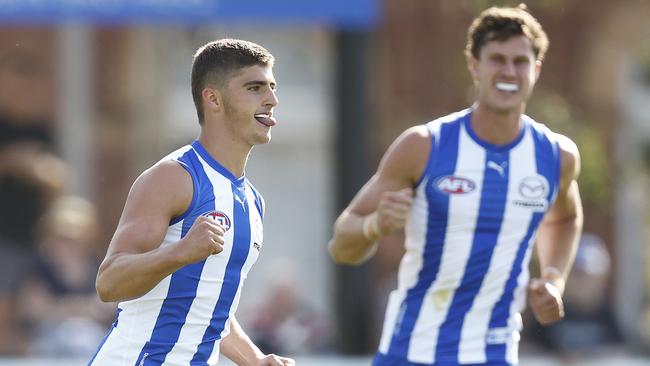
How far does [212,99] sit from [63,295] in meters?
5.35

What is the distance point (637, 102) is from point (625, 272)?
66.7 inches

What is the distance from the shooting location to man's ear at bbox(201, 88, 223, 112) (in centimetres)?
577

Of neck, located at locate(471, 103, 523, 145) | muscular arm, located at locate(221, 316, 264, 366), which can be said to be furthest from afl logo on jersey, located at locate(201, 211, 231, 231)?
neck, located at locate(471, 103, 523, 145)

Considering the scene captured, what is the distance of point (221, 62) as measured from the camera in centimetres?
579

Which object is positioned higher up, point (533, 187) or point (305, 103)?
point (533, 187)

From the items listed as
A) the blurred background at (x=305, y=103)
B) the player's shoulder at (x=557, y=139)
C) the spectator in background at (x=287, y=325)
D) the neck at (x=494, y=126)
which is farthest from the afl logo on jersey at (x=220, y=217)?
the blurred background at (x=305, y=103)

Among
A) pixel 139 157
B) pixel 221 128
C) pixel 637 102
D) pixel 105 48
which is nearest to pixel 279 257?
pixel 139 157

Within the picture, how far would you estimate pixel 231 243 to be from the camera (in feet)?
18.6

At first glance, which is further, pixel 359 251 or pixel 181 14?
pixel 181 14

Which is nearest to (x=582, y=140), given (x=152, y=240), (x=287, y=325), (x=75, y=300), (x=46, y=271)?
(x=287, y=325)

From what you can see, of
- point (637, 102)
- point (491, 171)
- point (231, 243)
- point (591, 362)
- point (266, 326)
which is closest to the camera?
point (231, 243)

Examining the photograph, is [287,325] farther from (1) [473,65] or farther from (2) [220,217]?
(2) [220,217]

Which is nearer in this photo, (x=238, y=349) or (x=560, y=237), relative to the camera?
(x=238, y=349)

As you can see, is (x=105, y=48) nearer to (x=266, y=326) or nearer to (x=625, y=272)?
(x=266, y=326)
